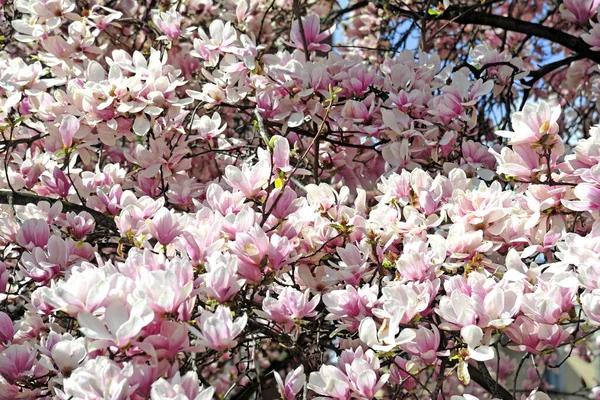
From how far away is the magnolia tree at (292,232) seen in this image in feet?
3.61

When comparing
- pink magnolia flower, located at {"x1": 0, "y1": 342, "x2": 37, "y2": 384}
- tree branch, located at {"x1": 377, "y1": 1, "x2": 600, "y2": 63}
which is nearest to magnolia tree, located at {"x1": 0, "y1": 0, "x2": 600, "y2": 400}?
pink magnolia flower, located at {"x1": 0, "y1": 342, "x2": 37, "y2": 384}

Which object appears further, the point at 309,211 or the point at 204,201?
the point at 204,201

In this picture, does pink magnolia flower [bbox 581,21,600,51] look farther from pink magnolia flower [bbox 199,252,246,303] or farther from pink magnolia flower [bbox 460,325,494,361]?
pink magnolia flower [bbox 199,252,246,303]

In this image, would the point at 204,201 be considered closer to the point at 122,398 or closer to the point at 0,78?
the point at 0,78

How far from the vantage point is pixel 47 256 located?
1.40 meters

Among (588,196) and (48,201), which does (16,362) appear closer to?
(48,201)

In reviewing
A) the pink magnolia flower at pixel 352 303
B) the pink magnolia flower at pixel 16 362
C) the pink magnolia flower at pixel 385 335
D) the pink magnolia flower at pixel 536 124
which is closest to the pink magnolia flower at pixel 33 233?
the pink magnolia flower at pixel 16 362

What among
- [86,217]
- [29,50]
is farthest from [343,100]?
[29,50]

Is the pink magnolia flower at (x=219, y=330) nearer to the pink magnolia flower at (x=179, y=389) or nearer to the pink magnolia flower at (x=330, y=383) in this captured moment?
the pink magnolia flower at (x=179, y=389)

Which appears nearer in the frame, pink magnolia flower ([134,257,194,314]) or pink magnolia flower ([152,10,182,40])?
pink magnolia flower ([134,257,194,314])

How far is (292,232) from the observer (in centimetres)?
138

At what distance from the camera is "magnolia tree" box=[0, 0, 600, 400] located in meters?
1.10

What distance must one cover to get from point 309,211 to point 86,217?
0.50 m

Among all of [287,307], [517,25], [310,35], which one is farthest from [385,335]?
[517,25]
